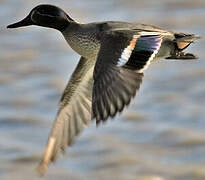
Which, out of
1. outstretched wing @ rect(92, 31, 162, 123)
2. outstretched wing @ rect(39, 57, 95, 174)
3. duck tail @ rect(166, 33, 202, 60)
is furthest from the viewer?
outstretched wing @ rect(39, 57, 95, 174)

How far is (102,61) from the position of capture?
15.4 ft

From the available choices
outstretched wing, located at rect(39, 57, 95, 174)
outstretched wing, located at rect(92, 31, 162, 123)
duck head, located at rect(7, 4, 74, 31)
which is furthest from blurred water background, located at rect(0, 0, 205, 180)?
outstretched wing, located at rect(92, 31, 162, 123)

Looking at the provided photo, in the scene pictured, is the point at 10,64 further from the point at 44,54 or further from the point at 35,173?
the point at 35,173

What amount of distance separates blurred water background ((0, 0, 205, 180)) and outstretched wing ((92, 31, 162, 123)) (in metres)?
1.44

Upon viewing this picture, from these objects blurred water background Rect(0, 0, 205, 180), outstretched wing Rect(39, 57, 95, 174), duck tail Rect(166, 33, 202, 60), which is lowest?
blurred water background Rect(0, 0, 205, 180)

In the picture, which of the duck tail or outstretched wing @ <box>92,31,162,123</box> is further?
the duck tail

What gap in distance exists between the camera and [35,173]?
245 inches

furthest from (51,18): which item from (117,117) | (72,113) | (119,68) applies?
(117,117)

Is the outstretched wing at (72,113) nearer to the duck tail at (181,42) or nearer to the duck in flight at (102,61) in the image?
the duck in flight at (102,61)

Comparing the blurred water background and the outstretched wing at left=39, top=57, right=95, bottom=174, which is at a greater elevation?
the outstretched wing at left=39, top=57, right=95, bottom=174

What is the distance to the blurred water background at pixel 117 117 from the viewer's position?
6238mm

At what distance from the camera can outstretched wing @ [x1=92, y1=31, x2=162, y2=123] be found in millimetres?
4508

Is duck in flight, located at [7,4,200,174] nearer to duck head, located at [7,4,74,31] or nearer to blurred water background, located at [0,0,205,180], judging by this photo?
duck head, located at [7,4,74,31]

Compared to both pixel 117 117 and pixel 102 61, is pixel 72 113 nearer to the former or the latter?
pixel 102 61
